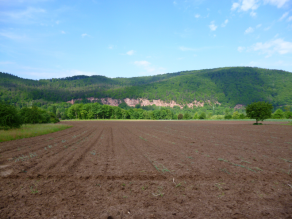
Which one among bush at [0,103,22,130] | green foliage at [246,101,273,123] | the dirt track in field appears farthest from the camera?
green foliage at [246,101,273,123]

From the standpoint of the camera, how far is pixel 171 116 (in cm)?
15350

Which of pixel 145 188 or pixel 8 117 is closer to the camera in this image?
pixel 145 188

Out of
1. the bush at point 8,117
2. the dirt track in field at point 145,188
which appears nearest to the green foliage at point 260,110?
the dirt track in field at point 145,188

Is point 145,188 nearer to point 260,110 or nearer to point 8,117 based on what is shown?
point 8,117

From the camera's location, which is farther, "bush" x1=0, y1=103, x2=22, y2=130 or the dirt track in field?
"bush" x1=0, y1=103, x2=22, y2=130

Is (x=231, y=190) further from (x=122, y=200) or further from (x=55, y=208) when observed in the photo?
(x=55, y=208)

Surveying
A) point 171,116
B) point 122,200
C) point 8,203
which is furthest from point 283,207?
point 171,116

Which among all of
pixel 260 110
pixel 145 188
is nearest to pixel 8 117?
pixel 145 188

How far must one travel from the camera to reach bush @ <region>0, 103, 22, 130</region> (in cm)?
2541

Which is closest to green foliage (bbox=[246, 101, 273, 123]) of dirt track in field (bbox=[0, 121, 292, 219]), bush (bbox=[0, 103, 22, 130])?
dirt track in field (bbox=[0, 121, 292, 219])

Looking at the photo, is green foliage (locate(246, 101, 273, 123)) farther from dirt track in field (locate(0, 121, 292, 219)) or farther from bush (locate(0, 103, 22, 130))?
bush (locate(0, 103, 22, 130))

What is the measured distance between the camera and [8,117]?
25.8m

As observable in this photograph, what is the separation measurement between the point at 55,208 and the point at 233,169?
7834 millimetres

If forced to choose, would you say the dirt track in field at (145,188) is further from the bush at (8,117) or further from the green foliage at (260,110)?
the green foliage at (260,110)
